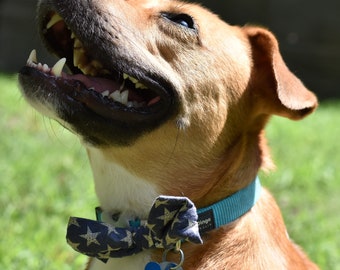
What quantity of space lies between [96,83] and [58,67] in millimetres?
216

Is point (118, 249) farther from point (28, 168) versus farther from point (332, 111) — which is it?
→ point (332, 111)

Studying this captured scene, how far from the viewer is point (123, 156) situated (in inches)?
125

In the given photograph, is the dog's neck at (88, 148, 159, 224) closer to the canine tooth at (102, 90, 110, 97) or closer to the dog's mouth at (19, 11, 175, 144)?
the dog's mouth at (19, 11, 175, 144)

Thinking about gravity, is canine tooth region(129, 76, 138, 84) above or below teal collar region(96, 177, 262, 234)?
above

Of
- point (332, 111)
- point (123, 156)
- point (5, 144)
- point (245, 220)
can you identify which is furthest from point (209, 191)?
point (332, 111)

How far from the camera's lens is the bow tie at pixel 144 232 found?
9.57 feet

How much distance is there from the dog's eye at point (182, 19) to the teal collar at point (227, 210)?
0.89 meters

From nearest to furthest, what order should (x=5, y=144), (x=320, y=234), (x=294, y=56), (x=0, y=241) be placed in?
(x=0, y=241) < (x=320, y=234) < (x=5, y=144) < (x=294, y=56)

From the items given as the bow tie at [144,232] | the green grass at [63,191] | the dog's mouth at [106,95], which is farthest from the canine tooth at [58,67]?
the bow tie at [144,232]

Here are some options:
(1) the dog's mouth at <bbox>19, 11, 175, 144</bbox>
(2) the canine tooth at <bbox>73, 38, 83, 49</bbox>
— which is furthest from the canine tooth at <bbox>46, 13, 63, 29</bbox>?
(2) the canine tooth at <bbox>73, 38, 83, 49</bbox>

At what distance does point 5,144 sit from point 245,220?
14.7 feet

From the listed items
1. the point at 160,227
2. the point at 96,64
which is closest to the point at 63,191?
the point at 96,64

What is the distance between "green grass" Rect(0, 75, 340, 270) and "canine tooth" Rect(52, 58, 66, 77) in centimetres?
58

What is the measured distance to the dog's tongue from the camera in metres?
3.13
